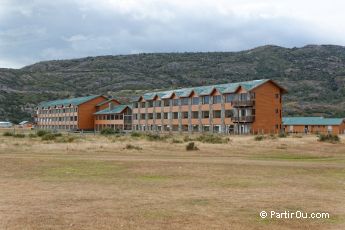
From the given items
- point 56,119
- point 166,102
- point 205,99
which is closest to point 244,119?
point 205,99

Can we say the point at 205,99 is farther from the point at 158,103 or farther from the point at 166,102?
the point at 158,103

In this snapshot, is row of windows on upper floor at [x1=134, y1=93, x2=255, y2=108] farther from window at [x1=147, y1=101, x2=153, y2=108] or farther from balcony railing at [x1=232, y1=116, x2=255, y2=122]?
balcony railing at [x1=232, y1=116, x2=255, y2=122]

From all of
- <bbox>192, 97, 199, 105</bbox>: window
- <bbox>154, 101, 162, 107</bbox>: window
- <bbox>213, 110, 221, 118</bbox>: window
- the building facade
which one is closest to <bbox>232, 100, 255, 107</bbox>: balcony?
<bbox>213, 110, 221, 118</bbox>: window

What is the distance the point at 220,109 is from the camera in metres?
97.8

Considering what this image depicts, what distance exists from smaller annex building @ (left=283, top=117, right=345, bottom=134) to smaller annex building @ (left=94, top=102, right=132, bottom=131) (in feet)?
143

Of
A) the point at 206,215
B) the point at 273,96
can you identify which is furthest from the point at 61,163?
the point at 273,96

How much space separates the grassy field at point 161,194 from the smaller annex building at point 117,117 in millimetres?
96302

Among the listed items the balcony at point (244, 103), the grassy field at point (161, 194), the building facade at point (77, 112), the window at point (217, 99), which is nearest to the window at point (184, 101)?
the window at point (217, 99)

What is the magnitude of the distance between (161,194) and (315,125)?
305ft

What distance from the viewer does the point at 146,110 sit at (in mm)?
122250

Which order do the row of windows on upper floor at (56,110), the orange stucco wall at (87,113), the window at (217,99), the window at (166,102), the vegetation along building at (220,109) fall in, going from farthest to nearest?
the row of windows on upper floor at (56,110) < the orange stucco wall at (87,113) < the window at (166,102) < the window at (217,99) < the vegetation along building at (220,109)

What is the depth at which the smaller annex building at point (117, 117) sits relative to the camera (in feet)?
429

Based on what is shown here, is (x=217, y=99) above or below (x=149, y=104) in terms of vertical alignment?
below

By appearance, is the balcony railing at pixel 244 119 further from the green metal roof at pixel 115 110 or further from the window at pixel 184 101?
the green metal roof at pixel 115 110
